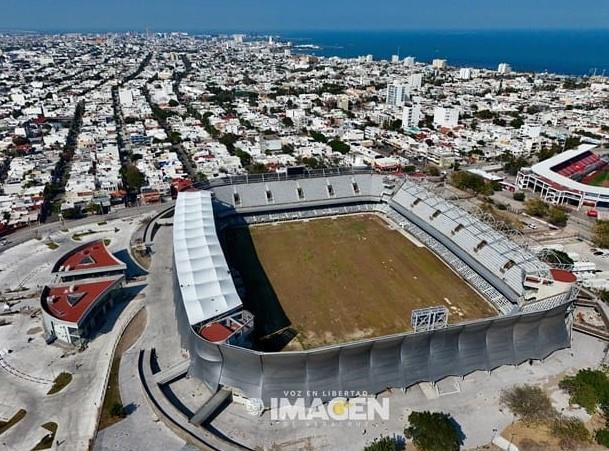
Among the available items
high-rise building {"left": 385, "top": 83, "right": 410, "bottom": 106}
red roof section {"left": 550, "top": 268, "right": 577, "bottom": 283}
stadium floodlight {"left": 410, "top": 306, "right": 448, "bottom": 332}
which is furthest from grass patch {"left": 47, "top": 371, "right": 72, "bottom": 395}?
high-rise building {"left": 385, "top": 83, "right": 410, "bottom": 106}

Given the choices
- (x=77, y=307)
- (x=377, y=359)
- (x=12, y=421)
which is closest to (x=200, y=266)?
(x=77, y=307)

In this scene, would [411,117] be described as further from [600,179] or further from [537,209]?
[537,209]

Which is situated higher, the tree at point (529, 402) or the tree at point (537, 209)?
the tree at point (529, 402)

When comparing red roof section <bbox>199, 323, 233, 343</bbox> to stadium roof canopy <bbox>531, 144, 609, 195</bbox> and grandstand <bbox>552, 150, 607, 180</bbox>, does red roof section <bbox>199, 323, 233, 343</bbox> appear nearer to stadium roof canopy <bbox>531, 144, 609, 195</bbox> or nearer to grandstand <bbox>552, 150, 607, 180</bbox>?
stadium roof canopy <bbox>531, 144, 609, 195</bbox>

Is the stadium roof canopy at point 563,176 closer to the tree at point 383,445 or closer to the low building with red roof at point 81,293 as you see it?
the tree at point 383,445

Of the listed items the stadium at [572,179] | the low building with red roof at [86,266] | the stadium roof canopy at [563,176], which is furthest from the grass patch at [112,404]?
the stadium roof canopy at [563,176]

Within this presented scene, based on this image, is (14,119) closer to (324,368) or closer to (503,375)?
(324,368)
